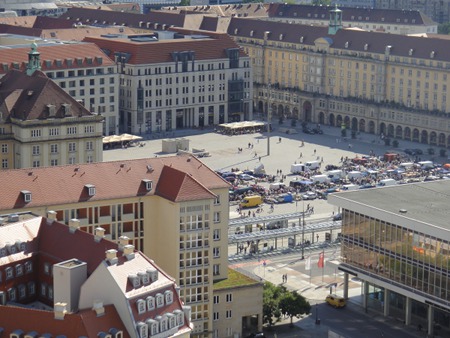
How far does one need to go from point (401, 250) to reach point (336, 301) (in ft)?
36.7

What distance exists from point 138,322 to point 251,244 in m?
64.6

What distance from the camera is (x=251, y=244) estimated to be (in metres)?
162

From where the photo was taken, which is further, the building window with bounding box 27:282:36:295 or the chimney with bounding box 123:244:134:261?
the building window with bounding box 27:282:36:295

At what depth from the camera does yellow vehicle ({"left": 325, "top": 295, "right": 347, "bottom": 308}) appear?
14225cm

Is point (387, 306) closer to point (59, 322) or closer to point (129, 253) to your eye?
point (129, 253)

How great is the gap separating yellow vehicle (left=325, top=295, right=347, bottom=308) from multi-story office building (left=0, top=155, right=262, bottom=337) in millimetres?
15940

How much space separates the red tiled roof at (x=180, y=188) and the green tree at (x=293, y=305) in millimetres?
15407

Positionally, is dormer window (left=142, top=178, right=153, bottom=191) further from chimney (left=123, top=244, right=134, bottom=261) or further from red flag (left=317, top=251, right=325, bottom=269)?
red flag (left=317, top=251, right=325, bottom=269)

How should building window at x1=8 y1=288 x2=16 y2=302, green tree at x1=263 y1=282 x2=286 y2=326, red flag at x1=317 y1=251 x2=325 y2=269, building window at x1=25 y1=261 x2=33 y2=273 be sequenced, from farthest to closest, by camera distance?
1. red flag at x1=317 y1=251 x2=325 y2=269
2. green tree at x1=263 y1=282 x2=286 y2=326
3. building window at x1=25 y1=261 x2=33 y2=273
4. building window at x1=8 y1=288 x2=16 y2=302

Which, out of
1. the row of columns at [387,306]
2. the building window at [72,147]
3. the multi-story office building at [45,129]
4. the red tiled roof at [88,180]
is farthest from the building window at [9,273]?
the building window at [72,147]

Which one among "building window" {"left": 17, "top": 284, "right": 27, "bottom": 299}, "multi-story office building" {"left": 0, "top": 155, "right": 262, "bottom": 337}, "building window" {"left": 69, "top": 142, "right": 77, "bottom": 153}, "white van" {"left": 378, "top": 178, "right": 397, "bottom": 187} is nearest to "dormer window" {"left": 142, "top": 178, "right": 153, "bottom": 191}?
"multi-story office building" {"left": 0, "top": 155, "right": 262, "bottom": 337}

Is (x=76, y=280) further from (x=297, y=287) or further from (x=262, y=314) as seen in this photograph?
(x=297, y=287)

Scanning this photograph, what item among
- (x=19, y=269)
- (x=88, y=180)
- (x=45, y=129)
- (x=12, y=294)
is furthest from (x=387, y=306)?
(x=45, y=129)

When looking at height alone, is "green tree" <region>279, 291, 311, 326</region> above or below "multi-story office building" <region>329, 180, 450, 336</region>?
below
